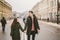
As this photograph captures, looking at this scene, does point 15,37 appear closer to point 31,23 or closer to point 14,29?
point 14,29

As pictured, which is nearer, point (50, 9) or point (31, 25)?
point (31, 25)

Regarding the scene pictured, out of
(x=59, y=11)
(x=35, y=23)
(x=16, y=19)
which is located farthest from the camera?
(x=59, y=11)

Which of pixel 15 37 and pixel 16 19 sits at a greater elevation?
pixel 16 19

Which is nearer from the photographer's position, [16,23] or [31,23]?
[16,23]

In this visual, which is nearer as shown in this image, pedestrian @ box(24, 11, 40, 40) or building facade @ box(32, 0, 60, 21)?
pedestrian @ box(24, 11, 40, 40)

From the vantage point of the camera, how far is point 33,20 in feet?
38.3

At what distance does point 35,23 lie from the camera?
38.0ft

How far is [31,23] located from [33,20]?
0.17 m

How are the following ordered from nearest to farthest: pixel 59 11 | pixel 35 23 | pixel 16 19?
pixel 16 19, pixel 35 23, pixel 59 11

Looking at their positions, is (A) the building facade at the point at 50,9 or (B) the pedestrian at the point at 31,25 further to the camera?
(A) the building facade at the point at 50,9

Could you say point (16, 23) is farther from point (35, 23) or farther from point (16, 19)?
point (35, 23)

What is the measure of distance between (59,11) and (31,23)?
116ft

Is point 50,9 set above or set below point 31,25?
below

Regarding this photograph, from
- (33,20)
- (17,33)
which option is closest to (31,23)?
(33,20)
